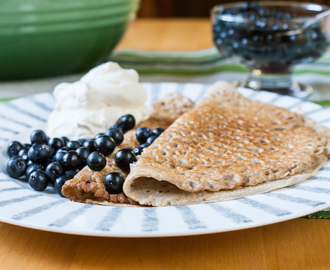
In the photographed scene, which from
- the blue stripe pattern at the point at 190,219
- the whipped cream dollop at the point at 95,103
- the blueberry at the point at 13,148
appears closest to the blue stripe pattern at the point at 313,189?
the blue stripe pattern at the point at 190,219

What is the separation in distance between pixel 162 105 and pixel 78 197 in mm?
811

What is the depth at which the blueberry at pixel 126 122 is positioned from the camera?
174 centimetres

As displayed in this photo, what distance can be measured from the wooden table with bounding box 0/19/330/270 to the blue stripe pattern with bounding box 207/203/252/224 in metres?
0.08

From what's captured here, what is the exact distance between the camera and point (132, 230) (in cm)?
97

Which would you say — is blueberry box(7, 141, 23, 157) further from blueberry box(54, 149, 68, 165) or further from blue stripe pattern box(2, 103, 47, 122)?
blue stripe pattern box(2, 103, 47, 122)

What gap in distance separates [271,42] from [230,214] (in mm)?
1579

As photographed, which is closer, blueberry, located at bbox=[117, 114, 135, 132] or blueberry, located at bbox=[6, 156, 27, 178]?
blueberry, located at bbox=[6, 156, 27, 178]

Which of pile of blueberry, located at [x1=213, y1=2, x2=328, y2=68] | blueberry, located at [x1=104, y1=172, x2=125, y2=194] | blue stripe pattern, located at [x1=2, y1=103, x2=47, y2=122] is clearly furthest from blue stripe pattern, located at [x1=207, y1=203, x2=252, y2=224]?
pile of blueberry, located at [x1=213, y1=2, x2=328, y2=68]

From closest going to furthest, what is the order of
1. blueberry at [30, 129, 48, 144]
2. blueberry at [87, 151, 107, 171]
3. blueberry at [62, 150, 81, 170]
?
blueberry at [87, 151, 107, 171] < blueberry at [62, 150, 81, 170] < blueberry at [30, 129, 48, 144]

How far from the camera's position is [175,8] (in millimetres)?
6355

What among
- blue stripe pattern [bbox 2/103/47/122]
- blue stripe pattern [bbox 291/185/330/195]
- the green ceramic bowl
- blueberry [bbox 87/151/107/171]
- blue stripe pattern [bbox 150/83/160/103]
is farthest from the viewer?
the green ceramic bowl

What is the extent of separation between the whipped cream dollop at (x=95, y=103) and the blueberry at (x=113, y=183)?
1.87 ft

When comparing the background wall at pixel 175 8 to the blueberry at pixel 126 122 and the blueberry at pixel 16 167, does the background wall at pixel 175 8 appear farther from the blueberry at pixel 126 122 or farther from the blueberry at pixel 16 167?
the blueberry at pixel 16 167

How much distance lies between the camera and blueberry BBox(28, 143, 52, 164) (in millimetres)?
1477
